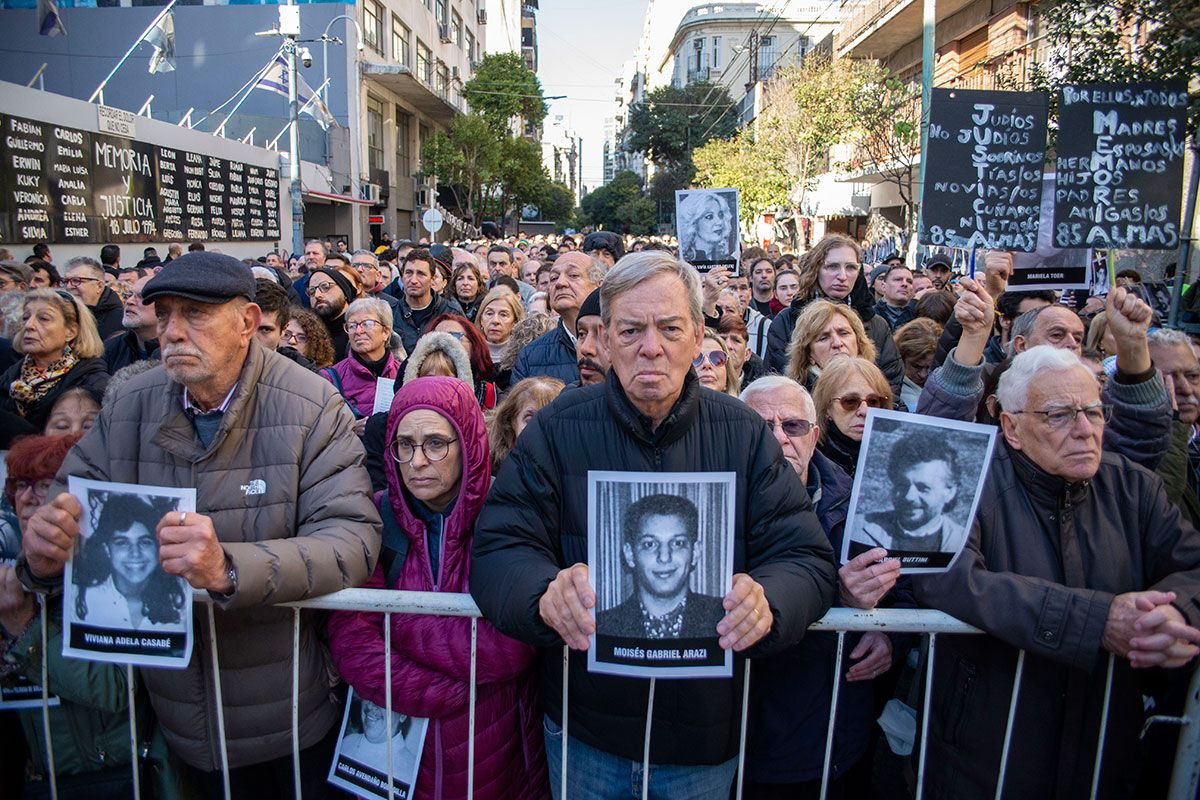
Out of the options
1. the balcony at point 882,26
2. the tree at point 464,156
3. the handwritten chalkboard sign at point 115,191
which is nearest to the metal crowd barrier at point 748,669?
the handwritten chalkboard sign at point 115,191

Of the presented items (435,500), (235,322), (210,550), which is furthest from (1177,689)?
(235,322)

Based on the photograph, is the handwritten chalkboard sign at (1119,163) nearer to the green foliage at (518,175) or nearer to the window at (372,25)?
the window at (372,25)

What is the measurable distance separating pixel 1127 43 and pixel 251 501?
8.53m

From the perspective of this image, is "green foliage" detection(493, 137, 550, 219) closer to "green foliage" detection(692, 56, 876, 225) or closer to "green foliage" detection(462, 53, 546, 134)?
"green foliage" detection(462, 53, 546, 134)

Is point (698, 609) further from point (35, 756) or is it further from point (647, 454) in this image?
point (35, 756)

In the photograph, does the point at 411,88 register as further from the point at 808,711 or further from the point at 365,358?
the point at 808,711

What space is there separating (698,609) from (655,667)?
164mm

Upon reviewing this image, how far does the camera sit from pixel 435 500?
2.55 meters

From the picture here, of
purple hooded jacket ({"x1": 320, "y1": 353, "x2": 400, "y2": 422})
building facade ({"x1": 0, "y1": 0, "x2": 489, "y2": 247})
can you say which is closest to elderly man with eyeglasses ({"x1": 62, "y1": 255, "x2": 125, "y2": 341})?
purple hooded jacket ({"x1": 320, "y1": 353, "x2": 400, "y2": 422})

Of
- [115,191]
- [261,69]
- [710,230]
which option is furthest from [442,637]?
[261,69]

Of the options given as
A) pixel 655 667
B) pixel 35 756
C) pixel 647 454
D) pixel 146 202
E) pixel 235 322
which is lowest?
pixel 35 756

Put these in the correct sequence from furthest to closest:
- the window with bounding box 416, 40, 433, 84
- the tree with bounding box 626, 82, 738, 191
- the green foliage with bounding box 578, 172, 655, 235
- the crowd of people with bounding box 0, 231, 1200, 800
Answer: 1. the green foliage with bounding box 578, 172, 655, 235
2. the tree with bounding box 626, 82, 738, 191
3. the window with bounding box 416, 40, 433, 84
4. the crowd of people with bounding box 0, 231, 1200, 800

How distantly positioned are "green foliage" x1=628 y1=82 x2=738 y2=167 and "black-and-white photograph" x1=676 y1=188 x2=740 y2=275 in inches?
2063

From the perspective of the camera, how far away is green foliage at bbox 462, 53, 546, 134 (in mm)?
40875
